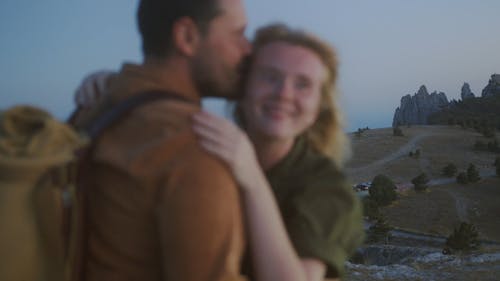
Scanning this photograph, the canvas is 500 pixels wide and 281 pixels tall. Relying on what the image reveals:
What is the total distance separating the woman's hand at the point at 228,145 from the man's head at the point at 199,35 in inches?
9.0

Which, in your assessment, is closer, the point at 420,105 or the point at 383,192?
the point at 383,192

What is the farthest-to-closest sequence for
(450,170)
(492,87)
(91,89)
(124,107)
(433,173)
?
(492,87), (433,173), (450,170), (91,89), (124,107)

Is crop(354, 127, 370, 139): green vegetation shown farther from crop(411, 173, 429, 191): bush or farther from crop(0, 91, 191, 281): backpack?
crop(0, 91, 191, 281): backpack

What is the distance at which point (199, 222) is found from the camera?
70.4 inches

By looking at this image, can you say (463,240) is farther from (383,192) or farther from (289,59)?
(289,59)

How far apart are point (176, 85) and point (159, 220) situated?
56 cm

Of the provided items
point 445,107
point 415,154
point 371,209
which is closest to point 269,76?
point 371,209

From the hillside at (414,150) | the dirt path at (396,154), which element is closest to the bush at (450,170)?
the hillside at (414,150)

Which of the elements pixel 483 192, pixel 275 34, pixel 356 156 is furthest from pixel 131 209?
pixel 356 156

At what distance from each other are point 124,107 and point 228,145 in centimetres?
39

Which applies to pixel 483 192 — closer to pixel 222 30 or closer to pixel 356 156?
pixel 356 156

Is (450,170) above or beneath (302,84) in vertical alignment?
beneath

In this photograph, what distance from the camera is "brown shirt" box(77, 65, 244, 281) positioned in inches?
70.6

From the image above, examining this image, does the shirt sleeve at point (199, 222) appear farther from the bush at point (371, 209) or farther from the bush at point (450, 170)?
the bush at point (450, 170)
